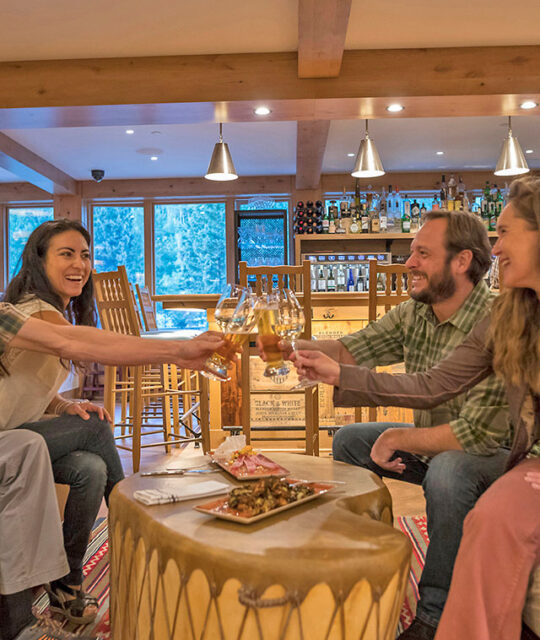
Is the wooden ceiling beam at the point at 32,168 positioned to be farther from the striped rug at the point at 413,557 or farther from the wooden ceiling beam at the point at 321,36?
the striped rug at the point at 413,557

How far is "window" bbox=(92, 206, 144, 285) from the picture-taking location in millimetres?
7902

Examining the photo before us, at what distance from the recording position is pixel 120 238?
793 centimetres

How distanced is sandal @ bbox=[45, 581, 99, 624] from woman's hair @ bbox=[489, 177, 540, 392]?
1.39m

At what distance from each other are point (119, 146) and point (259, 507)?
550cm

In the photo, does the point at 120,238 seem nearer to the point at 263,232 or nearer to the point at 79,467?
the point at 263,232

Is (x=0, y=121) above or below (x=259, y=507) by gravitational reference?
above

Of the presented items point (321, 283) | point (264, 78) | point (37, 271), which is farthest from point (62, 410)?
point (321, 283)

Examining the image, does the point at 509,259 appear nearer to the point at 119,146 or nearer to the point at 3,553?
the point at 3,553

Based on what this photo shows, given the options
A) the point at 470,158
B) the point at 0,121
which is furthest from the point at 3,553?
the point at 470,158

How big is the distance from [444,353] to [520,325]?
484 millimetres

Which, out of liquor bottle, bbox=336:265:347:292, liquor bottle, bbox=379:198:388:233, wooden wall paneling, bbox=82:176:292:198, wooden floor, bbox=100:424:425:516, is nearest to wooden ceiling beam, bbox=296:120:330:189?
wooden wall paneling, bbox=82:176:292:198

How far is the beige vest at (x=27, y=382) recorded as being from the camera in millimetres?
1880

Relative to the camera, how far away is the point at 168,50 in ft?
13.0

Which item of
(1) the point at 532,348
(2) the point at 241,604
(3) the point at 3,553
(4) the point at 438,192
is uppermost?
(4) the point at 438,192
